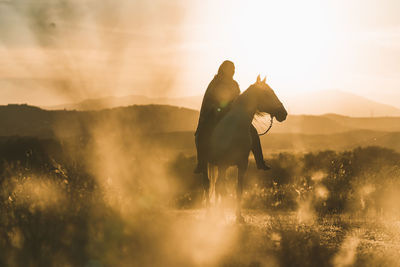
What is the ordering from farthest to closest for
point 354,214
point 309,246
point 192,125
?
point 192,125 → point 354,214 → point 309,246

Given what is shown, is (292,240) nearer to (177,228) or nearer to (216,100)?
(177,228)

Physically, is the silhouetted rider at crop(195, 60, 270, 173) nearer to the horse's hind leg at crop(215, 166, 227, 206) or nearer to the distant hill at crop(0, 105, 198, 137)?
the horse's hind leg at crop(215, 166, 227, 206)

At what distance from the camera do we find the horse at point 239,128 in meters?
10.8

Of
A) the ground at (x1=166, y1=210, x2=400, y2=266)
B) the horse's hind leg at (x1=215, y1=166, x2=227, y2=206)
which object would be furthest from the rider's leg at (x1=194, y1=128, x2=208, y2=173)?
the ground at (x1=166, y1=210, x2=400, y2=266)

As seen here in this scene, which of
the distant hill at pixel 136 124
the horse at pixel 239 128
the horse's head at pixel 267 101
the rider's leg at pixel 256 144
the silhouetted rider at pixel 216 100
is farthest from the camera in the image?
the distant hill at pixel 136 124

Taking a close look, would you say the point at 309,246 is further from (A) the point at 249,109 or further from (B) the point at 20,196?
(B) the point at 20,196

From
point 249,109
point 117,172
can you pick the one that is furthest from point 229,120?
point 117,172

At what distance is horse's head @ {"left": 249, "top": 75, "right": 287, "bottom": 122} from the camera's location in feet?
36.3

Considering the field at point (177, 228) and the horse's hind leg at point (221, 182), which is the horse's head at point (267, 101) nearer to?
the horse's hind leg at point (221, 182)

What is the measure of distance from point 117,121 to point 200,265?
5778 inches

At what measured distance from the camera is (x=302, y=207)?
46.8 ft

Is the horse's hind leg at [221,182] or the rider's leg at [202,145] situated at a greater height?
the rider's leg at [202,145]

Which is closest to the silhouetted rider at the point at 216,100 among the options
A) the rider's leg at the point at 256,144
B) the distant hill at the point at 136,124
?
the rider's leg at the point at 256,144

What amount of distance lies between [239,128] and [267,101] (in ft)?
3.10
